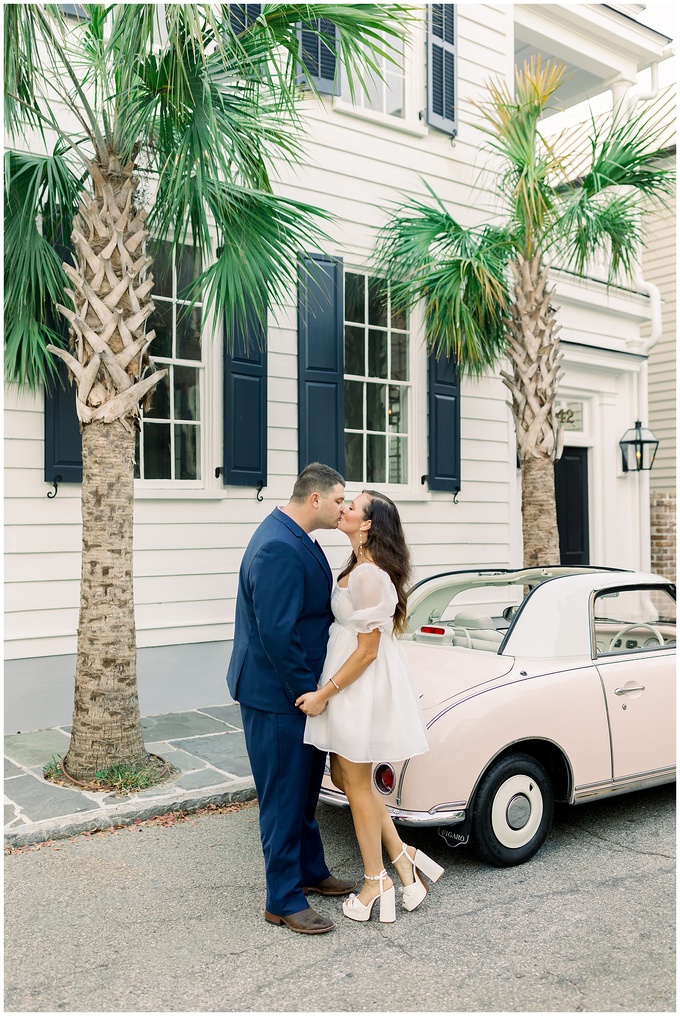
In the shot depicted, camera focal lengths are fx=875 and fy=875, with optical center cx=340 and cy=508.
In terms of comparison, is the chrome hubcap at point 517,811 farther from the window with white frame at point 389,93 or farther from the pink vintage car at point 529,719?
the window with white frame at point 389,93

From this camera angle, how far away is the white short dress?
11.8 ft

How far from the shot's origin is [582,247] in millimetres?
8102

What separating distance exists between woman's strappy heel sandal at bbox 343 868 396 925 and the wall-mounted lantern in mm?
9951

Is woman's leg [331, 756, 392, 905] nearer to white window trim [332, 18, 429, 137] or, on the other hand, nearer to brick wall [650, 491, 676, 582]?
white window trim [332, 18, 429, 137]

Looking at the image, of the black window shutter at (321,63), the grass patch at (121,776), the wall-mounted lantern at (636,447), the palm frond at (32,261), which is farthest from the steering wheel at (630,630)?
the wall-mounted lantern at (636,447)

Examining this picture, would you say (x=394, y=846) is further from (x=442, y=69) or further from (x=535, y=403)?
(x=442, y=69)

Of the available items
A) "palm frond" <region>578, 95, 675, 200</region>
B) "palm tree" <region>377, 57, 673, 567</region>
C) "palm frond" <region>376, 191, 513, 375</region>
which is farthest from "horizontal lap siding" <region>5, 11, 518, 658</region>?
"palm frond" <region>578, 95, 675, 200</region>

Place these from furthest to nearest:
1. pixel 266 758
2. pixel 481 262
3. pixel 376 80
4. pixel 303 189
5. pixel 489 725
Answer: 1. pixel 376 80
2. pixel 303 189
3. pixel 481 262
4. pixel 489 725
5. pixel 266 758

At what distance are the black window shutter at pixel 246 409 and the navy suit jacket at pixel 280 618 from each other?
4358 millimetres

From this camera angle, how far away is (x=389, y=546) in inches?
146

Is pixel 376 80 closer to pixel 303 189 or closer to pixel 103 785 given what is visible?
pixel 303 189

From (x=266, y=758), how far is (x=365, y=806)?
473mm

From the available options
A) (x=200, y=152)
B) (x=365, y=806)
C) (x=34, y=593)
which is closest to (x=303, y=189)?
(x=200, y=152)

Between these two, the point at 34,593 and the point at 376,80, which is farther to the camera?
the point at 376,80
